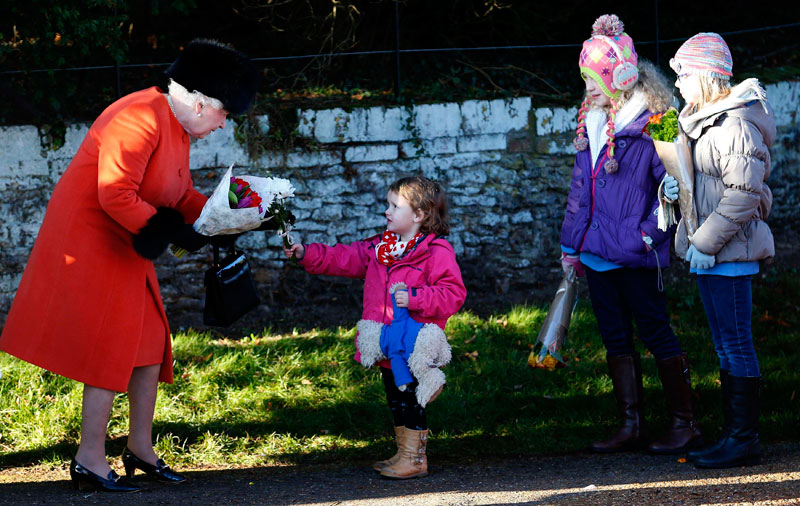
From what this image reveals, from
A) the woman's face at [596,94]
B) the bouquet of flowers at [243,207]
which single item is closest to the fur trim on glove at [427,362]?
the bouquet of flowers at [243,207]

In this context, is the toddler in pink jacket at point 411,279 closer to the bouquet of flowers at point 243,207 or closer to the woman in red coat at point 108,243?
the bouquet of flowers at point 243,207

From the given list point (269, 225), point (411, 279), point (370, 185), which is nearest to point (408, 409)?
point (411, 279)

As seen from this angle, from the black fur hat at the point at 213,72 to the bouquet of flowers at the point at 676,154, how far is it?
182cm

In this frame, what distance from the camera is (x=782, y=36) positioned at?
941 centimetres

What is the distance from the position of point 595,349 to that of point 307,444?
2.10 m

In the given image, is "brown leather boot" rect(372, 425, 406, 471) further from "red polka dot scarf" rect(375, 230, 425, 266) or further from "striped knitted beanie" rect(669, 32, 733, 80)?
"striped knitted beanie" rect(669, 32, 733, 80)

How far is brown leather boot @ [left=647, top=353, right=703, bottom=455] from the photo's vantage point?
4441 mm

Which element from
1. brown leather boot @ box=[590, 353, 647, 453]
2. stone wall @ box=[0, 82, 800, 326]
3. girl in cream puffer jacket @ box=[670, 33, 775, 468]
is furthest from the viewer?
stone wall @ box=[0, 82, 800, 326]

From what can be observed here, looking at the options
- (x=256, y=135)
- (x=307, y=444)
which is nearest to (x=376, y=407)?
(x=307, y=444)

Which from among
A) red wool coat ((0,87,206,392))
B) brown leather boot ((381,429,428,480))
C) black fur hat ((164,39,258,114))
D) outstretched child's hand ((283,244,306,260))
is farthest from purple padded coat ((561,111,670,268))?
red wool coat ((0,87,206,392))

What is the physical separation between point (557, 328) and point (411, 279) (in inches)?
36.0

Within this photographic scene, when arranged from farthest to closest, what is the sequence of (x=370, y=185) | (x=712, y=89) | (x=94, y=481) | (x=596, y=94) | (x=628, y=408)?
(x=370, y=185)
(x=628, y=408)
(x=596, y=94)
(x=712, y=89)
(x=94, y=481)

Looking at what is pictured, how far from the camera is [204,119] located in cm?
400

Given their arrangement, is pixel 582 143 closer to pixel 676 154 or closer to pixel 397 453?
pixel 676 154
